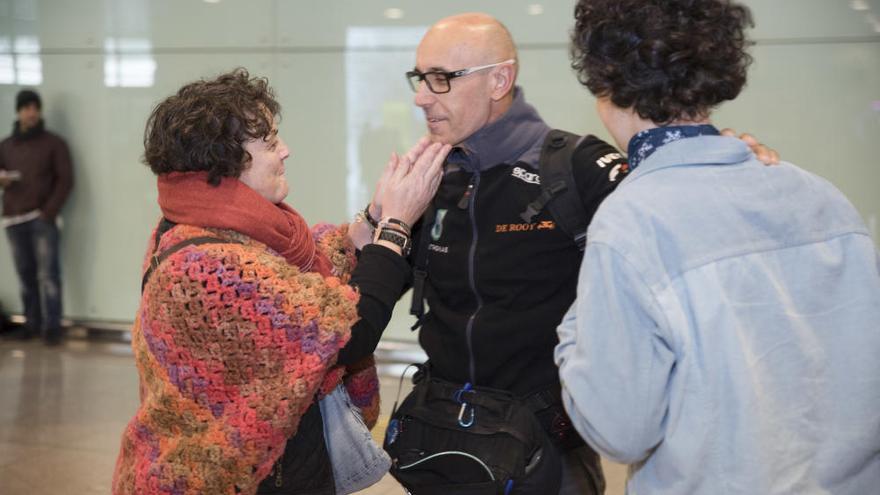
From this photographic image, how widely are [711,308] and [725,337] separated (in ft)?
0.17

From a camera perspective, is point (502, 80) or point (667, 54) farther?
point (502, 80)

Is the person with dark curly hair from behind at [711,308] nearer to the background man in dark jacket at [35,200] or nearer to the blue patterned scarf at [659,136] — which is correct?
the blue patterned scarf at [659,136]

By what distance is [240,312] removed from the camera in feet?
6.21

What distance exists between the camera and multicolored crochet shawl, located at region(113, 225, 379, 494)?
1.90 metres

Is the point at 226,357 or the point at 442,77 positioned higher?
the point at 442,77

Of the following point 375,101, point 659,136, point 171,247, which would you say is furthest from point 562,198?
point 375,101

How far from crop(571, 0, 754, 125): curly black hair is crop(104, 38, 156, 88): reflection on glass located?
6.87 meters

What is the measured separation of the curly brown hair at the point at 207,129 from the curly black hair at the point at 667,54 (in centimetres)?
87

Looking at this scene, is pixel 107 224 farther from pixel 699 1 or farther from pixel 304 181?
pixel 699 1

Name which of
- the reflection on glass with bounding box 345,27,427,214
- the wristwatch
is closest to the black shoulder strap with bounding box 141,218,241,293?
the wristwatch

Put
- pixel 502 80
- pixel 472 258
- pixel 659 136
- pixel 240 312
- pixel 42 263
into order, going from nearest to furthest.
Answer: pixel 659 136
pixel 240 312
pixel 472 258
pixel 502 80
pixel 42 263

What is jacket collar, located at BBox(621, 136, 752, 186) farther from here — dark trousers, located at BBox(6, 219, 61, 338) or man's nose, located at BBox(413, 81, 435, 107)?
dark trousers, located at BBox(6, 219, 61, 338)

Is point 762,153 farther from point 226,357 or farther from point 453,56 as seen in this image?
point 226,357

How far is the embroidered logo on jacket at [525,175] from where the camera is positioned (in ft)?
7.68
